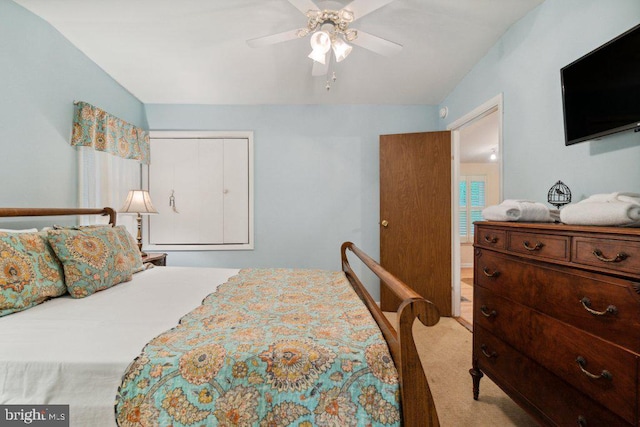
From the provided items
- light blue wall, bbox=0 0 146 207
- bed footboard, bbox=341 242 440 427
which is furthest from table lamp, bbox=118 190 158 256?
bed footboard, bbox=341 242 440 427

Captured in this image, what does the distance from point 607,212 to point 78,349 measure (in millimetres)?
1853

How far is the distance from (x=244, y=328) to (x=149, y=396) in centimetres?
35

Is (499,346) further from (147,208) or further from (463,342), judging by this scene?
(147,208)

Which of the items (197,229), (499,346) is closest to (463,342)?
(499,346)

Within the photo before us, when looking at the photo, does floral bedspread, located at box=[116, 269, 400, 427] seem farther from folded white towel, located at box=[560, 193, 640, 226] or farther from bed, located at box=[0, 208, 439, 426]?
folded white towel, located at box=[560, 193, 640, 226]

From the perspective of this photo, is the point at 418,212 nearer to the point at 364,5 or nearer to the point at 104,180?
the point at 364,5

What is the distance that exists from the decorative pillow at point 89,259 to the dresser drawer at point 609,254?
7.50ft

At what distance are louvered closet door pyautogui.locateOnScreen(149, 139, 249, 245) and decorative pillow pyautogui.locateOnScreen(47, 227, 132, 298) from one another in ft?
5.29

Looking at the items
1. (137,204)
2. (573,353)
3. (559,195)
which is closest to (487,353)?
(573,353)

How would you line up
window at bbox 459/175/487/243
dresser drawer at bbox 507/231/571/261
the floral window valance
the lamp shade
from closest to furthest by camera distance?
dresser drawer at bbox 507/231/571/261 < the floral window valance < the lamp shade < window at bbox 459/175/487/243

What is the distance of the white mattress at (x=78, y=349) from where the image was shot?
0.89 m

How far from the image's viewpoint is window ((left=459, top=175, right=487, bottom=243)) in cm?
613

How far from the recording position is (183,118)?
347cm

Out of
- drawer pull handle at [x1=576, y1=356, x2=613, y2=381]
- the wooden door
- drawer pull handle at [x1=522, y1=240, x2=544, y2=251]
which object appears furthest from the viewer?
the wooden door
